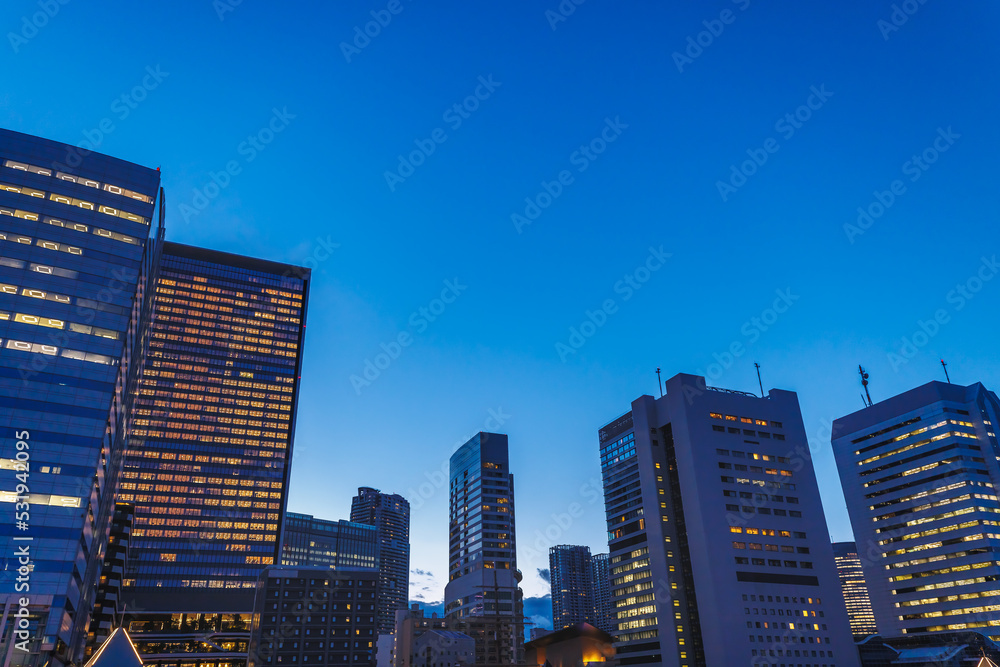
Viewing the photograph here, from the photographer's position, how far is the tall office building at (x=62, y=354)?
272 ft

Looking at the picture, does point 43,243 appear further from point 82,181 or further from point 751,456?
point 751,456

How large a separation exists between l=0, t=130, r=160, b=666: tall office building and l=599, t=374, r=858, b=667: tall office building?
113 meters

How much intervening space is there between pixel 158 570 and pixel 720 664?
156 metres

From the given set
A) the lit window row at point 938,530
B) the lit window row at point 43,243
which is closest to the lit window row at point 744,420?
the lit window row at point 938,530

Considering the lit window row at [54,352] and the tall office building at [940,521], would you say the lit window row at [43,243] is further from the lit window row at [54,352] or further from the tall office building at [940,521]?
the tall office building at [940,521]

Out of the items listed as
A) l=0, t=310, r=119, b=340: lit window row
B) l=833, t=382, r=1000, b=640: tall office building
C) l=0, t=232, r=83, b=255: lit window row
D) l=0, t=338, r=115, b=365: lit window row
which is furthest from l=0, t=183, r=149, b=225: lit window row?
l=833, t=382, r=1000, b=640: tall office building

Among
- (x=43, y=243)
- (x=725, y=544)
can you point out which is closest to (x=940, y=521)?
(x=725, y=544)

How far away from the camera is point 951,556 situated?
17725 centimetres

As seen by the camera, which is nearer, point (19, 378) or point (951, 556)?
point (19, 378)

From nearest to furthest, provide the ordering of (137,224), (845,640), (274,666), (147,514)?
1. (137,224)
2. (845,640)
3. (274,666)
4. (147,514)

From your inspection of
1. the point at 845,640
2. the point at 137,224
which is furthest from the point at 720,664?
the point at 137,224

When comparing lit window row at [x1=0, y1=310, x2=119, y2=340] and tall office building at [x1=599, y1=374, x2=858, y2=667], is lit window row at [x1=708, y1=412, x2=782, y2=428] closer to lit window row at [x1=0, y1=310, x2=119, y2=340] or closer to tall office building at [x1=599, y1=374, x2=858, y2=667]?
tall office building at [x1=599, y1=374, x2=858, y2=667]

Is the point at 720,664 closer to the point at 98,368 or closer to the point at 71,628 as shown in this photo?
the point at 71,628

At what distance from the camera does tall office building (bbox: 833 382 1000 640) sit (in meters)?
171
